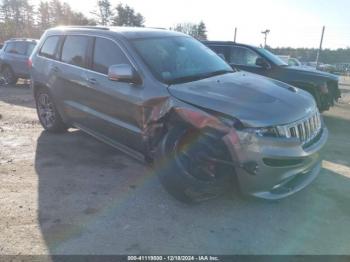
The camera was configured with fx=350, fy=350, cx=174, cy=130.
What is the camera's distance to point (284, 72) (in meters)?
8.84

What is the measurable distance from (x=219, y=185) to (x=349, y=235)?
4.38ft

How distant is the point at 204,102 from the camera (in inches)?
143

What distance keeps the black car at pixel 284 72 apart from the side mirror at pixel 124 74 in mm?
4936

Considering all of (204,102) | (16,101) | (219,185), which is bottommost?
(16,101)

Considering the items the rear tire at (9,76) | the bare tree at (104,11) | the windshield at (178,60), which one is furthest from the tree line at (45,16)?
the windshield at (178,60)

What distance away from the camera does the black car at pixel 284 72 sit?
8766mm

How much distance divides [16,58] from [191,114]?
12750mm

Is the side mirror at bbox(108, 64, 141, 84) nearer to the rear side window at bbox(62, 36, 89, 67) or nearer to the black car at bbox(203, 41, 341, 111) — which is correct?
the rear side window at bbox(62, 36, 89, 67)

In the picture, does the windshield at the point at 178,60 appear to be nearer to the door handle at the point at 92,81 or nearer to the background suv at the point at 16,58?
the door handle at the point at 92,81

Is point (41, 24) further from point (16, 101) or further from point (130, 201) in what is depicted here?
point (130, 201)

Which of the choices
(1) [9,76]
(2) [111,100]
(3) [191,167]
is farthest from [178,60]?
(1) [9,76]

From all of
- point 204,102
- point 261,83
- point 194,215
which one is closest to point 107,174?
point 194,215

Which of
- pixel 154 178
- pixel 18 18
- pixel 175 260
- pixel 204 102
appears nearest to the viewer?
pixel 175 260

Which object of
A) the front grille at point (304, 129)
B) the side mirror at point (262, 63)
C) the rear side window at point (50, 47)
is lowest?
the front grille at point (304, 129)
